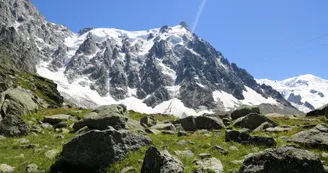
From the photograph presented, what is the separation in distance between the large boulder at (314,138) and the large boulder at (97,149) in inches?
371

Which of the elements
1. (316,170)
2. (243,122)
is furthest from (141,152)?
(243,122)

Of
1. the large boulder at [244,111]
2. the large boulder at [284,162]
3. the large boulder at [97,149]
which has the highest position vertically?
the large boulder at [244,111]

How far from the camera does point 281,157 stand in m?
11.5

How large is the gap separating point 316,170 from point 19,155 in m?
16.7

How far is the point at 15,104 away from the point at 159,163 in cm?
2924

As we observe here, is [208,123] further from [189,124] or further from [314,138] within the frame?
[314,138]

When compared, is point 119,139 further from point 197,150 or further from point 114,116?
point 114,116

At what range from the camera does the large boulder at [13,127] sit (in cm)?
2714

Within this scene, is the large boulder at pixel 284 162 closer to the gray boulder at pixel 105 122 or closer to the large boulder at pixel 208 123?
the gray boulder at pixel 105 122

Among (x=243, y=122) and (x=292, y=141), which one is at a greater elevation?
(x=243, y=122)

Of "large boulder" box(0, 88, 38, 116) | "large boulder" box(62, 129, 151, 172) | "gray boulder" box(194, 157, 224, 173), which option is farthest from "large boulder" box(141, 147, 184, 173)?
"large boulder" box(0, 88, 38, 116)

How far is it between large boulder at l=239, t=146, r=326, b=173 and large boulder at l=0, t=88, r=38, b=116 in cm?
2907

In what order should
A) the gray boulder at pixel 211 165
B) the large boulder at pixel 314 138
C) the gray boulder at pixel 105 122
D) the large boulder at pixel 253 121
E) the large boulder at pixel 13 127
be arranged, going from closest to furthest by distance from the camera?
the gray boulder at pixel 211 165, the large boulder at pixel 314 138, the gray boulder at pixel 105 122, the large boulder at pixel 13 127, the large boulder at pixel 253 121

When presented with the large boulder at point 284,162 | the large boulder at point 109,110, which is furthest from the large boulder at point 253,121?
the large boulder at point 284,162
